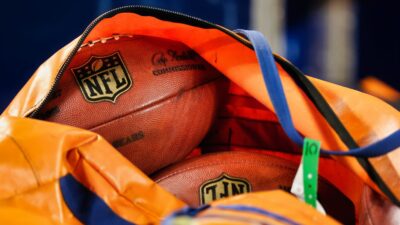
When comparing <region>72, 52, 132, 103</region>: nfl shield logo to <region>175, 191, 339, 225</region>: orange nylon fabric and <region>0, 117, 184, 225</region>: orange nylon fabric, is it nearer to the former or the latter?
<region>0, 117, 184, 225</region>: orange nylon fabric

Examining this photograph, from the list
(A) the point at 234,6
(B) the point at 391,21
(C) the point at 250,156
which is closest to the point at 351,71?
(B) the point at 391,21

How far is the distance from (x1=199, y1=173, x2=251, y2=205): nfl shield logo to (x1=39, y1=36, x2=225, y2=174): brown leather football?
2.7 inches

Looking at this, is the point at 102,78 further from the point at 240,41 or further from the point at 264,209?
the point at 264,209

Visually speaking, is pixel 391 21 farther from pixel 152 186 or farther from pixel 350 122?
pixel 152 186

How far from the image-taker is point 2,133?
55 cm

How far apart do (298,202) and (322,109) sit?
0.13 meters

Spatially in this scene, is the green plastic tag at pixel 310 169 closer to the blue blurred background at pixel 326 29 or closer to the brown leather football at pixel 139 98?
the brown leather football at pixel 139 98

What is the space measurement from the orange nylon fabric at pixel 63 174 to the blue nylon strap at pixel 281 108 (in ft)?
0.46

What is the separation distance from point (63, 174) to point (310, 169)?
10.0 inches

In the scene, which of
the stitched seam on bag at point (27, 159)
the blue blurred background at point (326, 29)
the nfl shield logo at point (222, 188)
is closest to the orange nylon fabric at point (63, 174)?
the stitched seam on bag at point (27, 159)

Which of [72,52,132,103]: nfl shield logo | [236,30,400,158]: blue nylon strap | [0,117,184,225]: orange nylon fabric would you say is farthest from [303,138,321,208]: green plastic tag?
[72,52,132,103]: nfl shield logo

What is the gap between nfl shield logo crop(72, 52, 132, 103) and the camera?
0.65 metres

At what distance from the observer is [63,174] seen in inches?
20.7

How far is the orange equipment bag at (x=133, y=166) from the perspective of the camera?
52 cm
